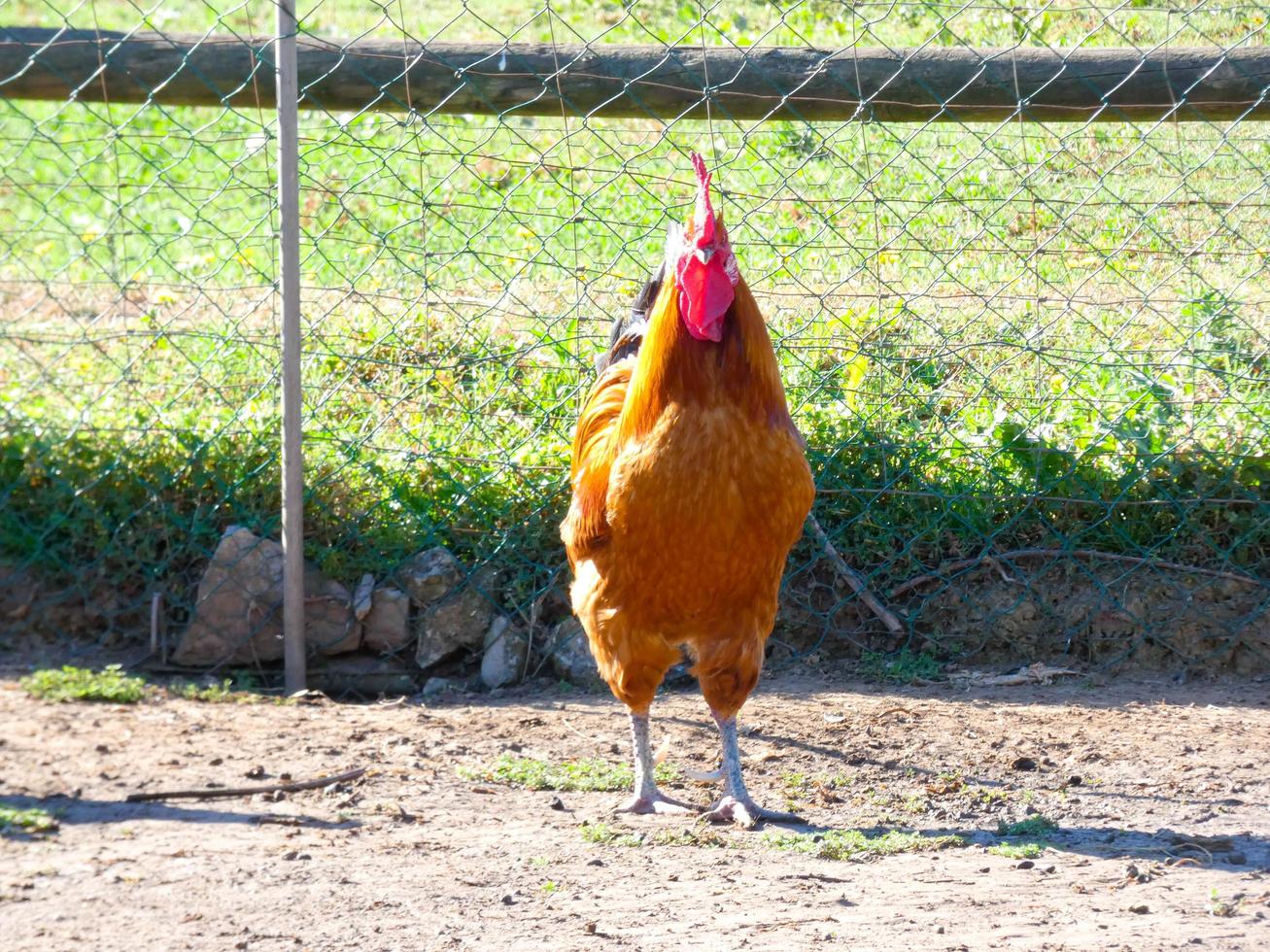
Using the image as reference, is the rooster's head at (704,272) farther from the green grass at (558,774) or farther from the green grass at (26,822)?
the green grass at (26,822)

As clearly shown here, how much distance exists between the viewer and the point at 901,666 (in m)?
4.59

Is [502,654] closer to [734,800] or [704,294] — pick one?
[734,800]

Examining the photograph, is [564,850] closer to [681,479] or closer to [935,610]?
[681,479]

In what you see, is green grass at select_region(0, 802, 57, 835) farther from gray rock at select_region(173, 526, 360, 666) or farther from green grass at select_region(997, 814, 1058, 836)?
green grass at select_region(997, 814, 1058, 836)

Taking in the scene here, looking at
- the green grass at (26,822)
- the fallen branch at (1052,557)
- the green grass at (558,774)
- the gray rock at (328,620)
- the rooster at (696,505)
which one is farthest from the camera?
the gray rock at (328,620)

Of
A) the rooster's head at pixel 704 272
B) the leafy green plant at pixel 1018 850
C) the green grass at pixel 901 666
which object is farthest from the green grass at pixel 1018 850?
the rooster's head at pixel 704 272

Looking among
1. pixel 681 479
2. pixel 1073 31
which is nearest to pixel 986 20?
pixel 1073 31

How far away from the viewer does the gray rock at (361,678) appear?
15.3ft

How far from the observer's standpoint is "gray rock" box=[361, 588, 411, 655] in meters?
4.64

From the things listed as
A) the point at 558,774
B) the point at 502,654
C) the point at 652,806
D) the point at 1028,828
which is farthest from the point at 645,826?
the point at 502,654

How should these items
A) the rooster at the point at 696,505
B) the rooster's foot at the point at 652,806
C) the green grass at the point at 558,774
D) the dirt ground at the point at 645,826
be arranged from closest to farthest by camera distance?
1. the dirt ground at the point at 645,826
2. the rooster at the point at 696,505
3. the rooster's foot at the point at 652,806
4. the green grass at the point at 558,774

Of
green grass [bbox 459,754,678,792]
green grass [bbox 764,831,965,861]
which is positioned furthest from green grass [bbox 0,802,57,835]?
green grass [bbox 764,831,965,861]

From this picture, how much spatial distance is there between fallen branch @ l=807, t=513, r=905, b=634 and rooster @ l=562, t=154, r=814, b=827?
102 cm

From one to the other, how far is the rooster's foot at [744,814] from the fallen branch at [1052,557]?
→ 1.36m
